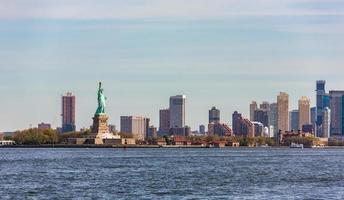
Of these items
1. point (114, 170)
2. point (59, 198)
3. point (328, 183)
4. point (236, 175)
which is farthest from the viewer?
point (114, 170)

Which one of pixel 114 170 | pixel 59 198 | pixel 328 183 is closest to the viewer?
pixel 59 198

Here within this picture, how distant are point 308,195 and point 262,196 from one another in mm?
3206

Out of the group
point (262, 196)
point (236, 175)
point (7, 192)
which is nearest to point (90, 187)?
point (7, 192)

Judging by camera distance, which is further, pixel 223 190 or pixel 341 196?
pixel 223 190

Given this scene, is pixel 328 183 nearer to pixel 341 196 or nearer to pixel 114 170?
pixel 341 196

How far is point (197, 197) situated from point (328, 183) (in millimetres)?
18596

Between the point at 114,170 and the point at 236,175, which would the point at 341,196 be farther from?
the point at 114,170

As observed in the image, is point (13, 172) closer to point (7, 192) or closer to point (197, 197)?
point (7, 192)

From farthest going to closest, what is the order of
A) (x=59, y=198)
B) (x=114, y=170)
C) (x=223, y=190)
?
Result: 1. (x=114, y=170)
2. (x=223, y=190)
3. (x=59, y=198)

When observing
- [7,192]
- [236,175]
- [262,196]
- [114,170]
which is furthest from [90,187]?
[114,170]

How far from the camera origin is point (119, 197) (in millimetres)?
75062

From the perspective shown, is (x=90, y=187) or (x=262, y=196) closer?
(x=262, y=196)

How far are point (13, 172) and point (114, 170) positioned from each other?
10789 millimetres

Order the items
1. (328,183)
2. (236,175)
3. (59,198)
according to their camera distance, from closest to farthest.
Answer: (59,198) → (328,183) → (236,175)
